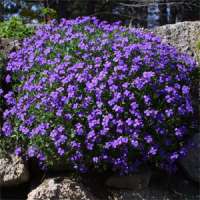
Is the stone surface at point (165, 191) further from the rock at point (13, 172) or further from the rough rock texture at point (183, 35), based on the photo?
the rough rock texture at point (183, 35)

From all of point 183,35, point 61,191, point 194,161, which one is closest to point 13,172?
point 61,191

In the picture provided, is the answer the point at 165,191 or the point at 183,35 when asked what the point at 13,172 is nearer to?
the point at 165,191

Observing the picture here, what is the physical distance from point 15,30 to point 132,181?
2726 millimetres

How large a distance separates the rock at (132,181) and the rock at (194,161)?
410mm

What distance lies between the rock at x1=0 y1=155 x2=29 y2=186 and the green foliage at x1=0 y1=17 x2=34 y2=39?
194cm

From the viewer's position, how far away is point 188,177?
460cm

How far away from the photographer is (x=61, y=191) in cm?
409

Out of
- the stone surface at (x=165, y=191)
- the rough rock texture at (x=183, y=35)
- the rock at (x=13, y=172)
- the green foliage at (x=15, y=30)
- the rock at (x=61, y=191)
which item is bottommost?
the stone surface at (x=165, y=191)

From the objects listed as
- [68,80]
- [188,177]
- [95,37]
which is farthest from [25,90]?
[188,177]

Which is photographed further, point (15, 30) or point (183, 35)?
point (15, 30)

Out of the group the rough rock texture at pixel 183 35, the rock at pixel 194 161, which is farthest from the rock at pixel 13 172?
the rough rock texture at pixel 183 35

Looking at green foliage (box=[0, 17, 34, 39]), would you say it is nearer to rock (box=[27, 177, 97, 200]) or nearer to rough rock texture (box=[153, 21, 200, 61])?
rough rock texture (box=[153, 21, 200, 61])

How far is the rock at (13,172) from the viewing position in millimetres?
4367

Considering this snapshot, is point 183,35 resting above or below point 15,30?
below
